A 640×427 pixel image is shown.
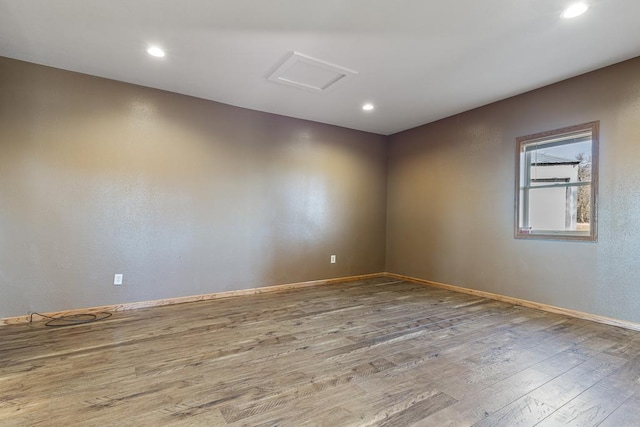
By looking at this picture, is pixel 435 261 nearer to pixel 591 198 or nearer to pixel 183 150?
pixel 591 198

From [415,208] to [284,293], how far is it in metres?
2.56

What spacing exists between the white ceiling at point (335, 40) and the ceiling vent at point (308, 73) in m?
0.08

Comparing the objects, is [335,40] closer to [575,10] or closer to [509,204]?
[575,10]

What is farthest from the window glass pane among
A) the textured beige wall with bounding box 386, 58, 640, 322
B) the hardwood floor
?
the hardwood floor

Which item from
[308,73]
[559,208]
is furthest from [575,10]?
[308,73]

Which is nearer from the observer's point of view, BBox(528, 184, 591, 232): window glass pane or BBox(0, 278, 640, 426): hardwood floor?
BBox(0, 278, 640, 426): hardwood floor

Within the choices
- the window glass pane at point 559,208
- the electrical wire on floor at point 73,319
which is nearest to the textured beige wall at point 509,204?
the window glass pane at point 559,208

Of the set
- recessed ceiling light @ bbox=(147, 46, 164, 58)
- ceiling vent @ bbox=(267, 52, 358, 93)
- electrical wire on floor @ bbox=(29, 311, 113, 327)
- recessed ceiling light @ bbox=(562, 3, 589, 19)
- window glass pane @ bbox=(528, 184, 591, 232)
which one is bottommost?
electrical wire on floor @ bbox=(29, 311, 113, 327)

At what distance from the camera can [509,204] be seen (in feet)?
12.3

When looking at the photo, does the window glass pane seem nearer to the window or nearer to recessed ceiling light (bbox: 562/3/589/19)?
the window

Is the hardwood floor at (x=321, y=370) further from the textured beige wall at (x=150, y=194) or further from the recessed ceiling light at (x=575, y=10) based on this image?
the recessed ceiling light at (x=575, y=10)

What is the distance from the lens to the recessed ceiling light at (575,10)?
212 centimetres

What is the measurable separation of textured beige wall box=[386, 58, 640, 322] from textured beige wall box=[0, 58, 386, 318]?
119 cm

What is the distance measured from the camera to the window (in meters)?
3.12
